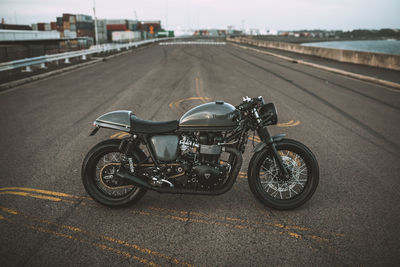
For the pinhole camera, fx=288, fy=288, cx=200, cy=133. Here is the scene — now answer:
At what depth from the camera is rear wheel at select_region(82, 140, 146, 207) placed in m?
3.74

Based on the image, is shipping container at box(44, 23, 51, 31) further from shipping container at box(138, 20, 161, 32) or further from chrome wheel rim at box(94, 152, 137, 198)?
chrome wheel rim at box(94, 152, 137, 198)

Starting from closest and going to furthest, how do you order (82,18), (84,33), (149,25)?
(84,33)
(82,18)
(149,25)

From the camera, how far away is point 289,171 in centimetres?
375

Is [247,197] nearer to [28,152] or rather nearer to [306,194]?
[306,194]

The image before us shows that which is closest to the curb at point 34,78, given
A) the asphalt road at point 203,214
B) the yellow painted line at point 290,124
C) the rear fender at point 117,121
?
the asphalt road at point 203,214

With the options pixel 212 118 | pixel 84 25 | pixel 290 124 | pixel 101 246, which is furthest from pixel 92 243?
pixel 84 25

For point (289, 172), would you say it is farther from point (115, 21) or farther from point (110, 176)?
Result: point (115, 21)

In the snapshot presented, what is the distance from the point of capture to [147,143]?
3.65 metres

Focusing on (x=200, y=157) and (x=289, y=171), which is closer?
(x=200, y=157)

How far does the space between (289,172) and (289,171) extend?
1cm

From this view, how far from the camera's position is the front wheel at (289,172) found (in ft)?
11.9

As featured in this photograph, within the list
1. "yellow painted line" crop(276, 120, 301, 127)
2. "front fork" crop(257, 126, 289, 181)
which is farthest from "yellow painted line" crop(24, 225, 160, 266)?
"yellow painted line" crop(276, 120, 301, 127)

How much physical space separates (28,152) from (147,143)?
11.0 feet

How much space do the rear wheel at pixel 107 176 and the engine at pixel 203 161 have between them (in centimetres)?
68
